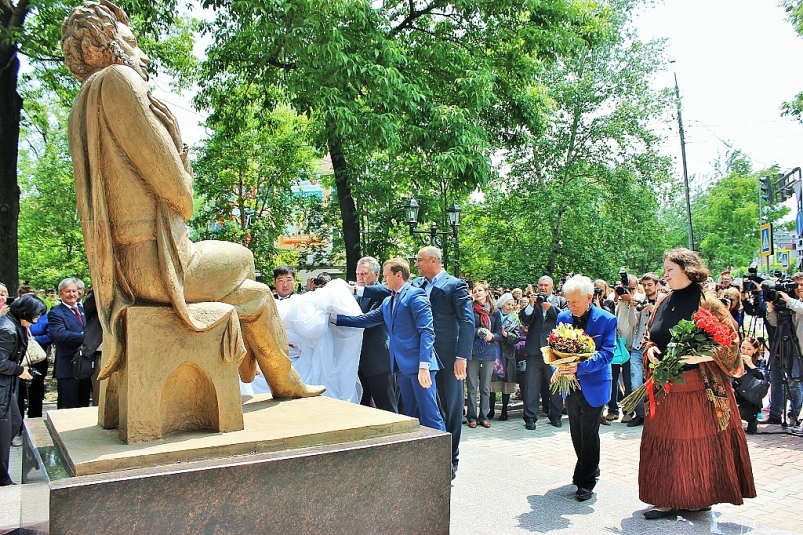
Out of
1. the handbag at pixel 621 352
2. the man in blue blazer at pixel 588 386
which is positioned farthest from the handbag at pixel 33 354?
the handbag at pixel 621 352

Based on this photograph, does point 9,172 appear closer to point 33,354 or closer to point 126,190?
point 33,354

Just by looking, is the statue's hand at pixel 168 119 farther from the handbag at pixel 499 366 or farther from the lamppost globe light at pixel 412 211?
the lamppost globe light at pixel 412 211

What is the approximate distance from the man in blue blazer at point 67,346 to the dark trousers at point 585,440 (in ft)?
18.0

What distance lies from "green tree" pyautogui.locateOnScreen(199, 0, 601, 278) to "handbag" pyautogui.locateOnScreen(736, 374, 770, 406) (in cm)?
584

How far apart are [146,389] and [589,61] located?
81.9 ft

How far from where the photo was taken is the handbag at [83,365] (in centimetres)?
715

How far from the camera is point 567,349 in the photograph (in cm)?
539

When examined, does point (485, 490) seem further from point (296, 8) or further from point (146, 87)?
point (296, 8)

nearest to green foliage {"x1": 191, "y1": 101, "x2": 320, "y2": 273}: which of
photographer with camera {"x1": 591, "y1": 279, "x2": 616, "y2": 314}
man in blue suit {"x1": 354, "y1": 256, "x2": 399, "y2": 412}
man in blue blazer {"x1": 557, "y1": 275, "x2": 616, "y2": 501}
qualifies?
photographer with camera {"x1": 591, "y1": 279, "x2": 616, "y2": 314}

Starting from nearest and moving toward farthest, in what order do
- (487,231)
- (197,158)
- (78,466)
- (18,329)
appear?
(78,466), (18,329), (197,158), (487,231)

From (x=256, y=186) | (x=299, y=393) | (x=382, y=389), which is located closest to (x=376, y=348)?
(x=382, y=389)

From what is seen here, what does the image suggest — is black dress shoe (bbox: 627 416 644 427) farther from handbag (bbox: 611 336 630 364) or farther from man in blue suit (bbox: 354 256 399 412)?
man in blue suit (bbox: 354 256 399 412)

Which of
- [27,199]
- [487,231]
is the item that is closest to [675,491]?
[487,231]

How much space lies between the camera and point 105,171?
3.25 metres
